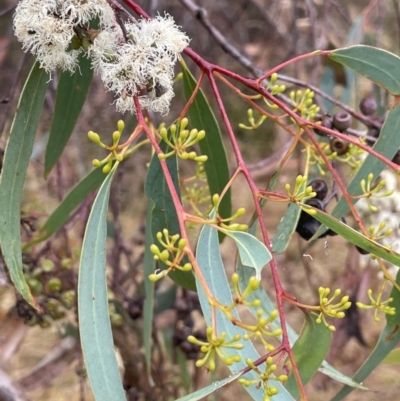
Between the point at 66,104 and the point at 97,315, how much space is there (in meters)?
0.51

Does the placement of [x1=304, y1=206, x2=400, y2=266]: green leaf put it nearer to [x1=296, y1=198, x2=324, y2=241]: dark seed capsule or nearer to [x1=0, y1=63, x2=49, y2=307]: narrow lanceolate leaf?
[x1=296, y1=198, x2=324, y2=241]: dark seed capsule

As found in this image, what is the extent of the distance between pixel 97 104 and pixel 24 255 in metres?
1.53

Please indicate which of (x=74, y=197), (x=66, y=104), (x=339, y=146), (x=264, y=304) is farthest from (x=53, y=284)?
(x=339, y=146)

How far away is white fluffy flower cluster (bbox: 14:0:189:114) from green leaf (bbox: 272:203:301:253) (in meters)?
0.30

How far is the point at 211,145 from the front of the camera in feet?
3.43

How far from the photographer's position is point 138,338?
1.53 metres

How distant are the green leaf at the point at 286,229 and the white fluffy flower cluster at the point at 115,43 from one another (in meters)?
0.30

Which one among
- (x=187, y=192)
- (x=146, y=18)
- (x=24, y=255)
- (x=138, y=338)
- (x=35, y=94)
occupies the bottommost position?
(x=138, y=338)

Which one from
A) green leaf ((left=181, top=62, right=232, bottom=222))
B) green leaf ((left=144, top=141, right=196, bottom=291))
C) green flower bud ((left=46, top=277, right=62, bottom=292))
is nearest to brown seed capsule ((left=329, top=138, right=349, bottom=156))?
green leaf ((left=181, top=62, right=232, bottom=222))

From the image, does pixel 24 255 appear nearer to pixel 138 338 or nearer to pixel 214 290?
pixel 138 338

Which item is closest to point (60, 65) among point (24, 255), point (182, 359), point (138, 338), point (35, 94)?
point (35, 94)

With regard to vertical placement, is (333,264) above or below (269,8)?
below

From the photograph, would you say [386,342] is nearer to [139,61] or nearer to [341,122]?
[341,122]

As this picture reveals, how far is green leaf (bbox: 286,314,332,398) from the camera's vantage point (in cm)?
81
